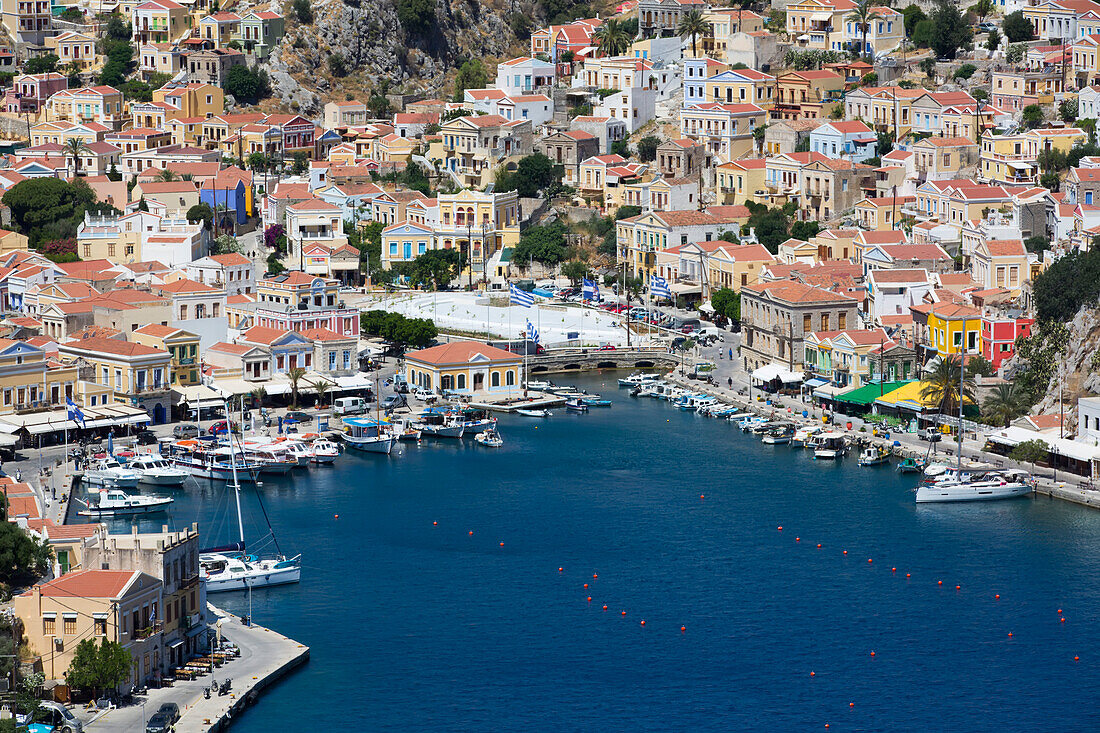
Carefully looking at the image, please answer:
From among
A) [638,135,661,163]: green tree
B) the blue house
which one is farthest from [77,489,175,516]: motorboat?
[638,135,661,163]: green tree

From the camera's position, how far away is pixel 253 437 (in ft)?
266

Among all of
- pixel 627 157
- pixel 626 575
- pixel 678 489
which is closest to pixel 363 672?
pixel 626 575

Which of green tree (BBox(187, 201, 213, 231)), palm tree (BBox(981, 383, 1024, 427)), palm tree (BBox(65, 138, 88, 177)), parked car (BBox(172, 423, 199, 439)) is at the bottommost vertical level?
parked car (BBox(172, 423, 199, 439))

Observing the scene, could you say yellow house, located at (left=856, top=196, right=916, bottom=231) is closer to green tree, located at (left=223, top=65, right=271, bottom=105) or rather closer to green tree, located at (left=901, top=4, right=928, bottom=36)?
green tree, located at (left=901, top=4, right=928, bottom=36)

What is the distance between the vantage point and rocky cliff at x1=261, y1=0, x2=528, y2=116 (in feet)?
435

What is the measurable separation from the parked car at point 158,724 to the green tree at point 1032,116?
217ft

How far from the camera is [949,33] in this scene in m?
119

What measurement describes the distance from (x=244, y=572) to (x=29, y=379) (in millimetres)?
21996

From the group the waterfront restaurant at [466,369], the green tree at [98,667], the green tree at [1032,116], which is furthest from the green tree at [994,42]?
the green tree at [98,667]

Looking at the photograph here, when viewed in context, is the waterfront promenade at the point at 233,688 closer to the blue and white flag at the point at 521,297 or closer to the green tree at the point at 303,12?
the blue and white flag at the point at 521,297

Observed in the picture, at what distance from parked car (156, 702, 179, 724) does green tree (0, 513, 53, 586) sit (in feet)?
21.5

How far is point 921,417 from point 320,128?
5575 centimetres

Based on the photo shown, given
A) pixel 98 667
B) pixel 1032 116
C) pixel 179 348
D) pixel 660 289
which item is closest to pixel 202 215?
pixel 660 289

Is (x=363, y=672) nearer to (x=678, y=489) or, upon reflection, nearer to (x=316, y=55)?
(x=678, y=489)
